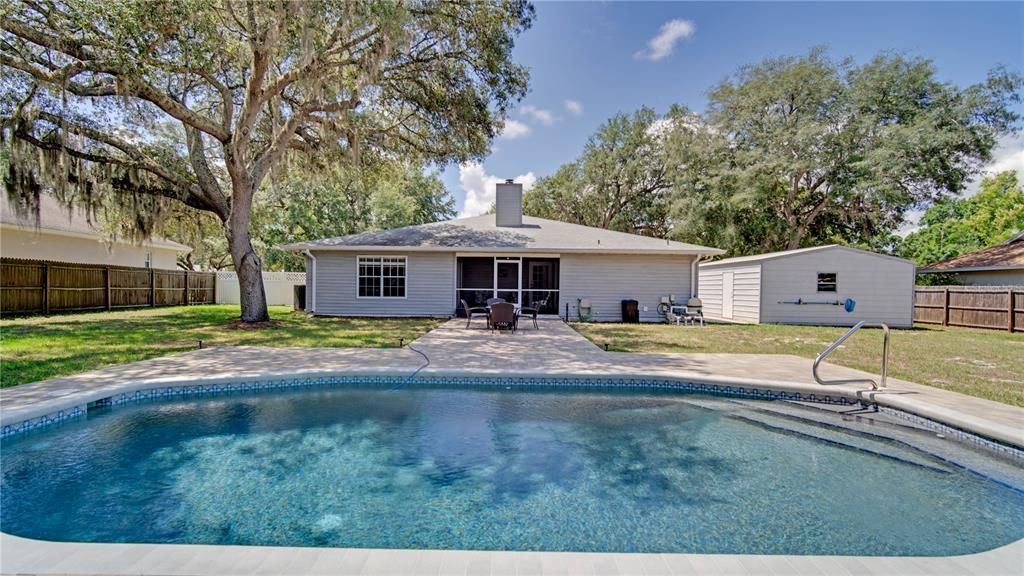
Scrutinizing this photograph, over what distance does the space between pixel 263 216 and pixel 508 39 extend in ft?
58.5

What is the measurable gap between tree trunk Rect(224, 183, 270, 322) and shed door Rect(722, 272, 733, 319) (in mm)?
14731

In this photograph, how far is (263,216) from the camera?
22.3 m

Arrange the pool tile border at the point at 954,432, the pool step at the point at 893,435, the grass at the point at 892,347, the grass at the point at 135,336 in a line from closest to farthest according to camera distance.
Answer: the pool step at the point at 893,435
the pool tile border at the point at 954,432
the grass at the point at 892,347
the grass at the point at 135,336

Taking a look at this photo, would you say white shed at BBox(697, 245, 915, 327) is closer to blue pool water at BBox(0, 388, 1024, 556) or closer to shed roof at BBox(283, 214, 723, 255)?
shed roof at BBox(283, 214, 723, 255)

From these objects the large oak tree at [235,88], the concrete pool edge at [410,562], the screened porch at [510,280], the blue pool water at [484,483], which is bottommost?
the blue pool water at [484,483]

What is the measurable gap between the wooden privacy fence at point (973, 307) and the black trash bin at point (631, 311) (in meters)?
9.21

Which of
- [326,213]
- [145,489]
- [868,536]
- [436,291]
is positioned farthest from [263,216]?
[868,536]

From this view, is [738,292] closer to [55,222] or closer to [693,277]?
[693,277]

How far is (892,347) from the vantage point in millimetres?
8859

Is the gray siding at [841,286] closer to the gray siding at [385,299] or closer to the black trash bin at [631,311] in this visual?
the black trash bin at [631,311]

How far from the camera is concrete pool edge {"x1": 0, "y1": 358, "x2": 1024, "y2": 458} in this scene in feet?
12.9

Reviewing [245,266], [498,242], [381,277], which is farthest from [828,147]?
[245,266]

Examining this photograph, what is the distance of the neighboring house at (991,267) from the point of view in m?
15.5

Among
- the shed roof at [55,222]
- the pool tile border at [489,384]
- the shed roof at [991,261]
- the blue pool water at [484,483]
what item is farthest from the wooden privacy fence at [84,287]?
the shed roof at [991,261]
